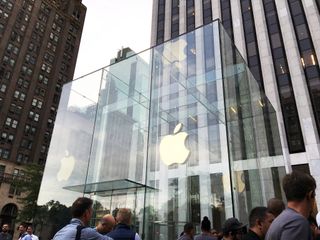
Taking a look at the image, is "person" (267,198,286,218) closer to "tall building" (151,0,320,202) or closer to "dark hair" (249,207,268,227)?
"dark hair" (249,207,268,227)

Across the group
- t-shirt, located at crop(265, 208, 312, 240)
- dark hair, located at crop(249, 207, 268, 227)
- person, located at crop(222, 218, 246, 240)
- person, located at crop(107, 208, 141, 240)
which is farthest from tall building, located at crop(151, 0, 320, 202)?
t-shirt, located at crop(265, 208, 312, 240)

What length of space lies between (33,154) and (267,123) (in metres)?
52.6

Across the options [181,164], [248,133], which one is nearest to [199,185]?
[181,164]

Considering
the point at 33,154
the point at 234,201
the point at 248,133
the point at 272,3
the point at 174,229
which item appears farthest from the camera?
the point at 33,154

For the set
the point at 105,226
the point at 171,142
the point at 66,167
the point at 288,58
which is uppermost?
the point at 288,58

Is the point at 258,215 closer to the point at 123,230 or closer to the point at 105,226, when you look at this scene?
the point at 123,230

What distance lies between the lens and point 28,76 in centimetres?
6181

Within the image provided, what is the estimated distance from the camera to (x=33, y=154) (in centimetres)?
5694

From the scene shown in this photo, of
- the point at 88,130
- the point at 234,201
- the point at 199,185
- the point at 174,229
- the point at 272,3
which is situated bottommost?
the point at 174,229

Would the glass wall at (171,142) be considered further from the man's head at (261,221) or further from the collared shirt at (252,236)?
the collared shirt at (252,236)

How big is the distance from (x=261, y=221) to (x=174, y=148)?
699 cm

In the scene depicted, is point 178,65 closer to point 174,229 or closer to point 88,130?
point 88,130

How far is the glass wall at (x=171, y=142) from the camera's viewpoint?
906 cm

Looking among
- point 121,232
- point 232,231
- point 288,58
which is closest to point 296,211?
point 232,231
